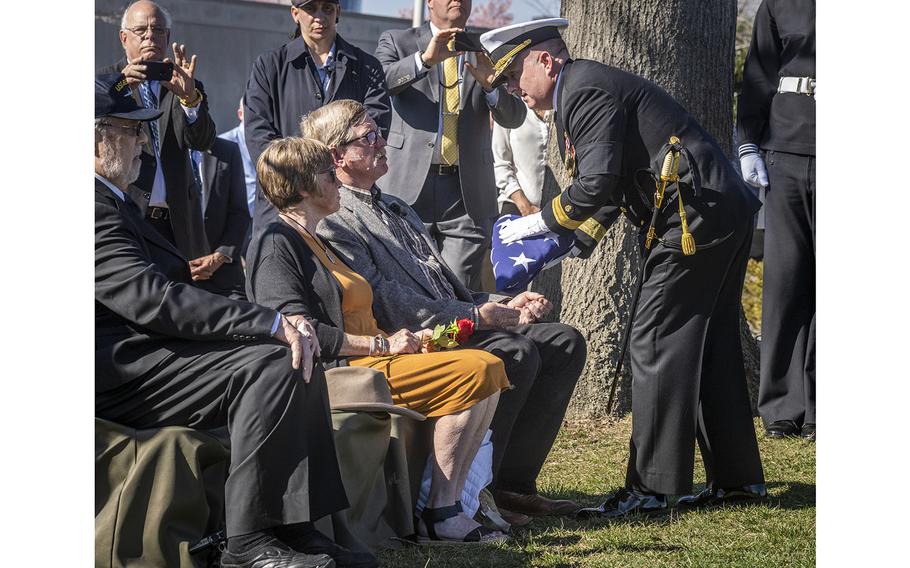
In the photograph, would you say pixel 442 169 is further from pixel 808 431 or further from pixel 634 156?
pixel 808 431

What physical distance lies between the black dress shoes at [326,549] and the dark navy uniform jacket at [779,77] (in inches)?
123

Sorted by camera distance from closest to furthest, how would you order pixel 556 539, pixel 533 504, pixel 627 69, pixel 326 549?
pixel 326 549 < pixel 556 539 < pixel 533 504 < pixel 627 69

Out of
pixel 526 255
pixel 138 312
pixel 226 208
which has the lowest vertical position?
pixel 138 312

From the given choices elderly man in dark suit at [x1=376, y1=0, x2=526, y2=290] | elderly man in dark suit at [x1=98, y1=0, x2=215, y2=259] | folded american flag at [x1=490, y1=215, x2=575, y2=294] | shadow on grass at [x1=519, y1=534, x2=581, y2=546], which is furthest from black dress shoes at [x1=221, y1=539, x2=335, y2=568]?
elderly man in dark suit at [x1=376, y1=0, x2=526, y2=290]

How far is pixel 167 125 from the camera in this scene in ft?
18.5

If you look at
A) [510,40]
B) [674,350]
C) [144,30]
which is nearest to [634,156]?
[510,40]

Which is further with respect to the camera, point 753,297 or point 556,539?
point 753,297

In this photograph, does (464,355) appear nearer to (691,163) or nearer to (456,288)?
(456,288)

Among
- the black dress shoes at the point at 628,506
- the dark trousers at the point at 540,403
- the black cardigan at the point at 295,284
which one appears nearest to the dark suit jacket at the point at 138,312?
the black cardigan at the point at 295,284

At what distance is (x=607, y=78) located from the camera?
4.69 metres

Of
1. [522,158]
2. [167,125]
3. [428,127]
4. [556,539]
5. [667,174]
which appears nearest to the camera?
[556,539]

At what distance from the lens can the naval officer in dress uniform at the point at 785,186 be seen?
19.2 ft

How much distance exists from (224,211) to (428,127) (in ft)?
4.71
